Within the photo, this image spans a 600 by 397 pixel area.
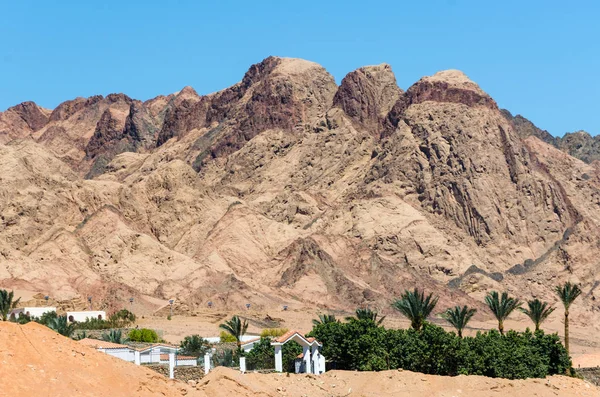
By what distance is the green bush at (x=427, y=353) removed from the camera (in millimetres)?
59812

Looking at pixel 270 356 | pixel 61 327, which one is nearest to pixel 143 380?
pixel 270 356

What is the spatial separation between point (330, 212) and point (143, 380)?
118 m

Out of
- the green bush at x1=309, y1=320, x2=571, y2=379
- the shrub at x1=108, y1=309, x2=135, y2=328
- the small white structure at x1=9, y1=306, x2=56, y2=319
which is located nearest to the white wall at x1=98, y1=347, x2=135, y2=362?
the green bush at x1=309, y1=320, x2=571, y2=379

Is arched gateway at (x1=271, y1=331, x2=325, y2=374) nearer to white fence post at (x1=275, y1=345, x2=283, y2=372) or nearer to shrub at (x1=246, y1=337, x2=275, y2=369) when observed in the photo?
white fence post at (x1=275, y1=345, x2=283, y2=372)

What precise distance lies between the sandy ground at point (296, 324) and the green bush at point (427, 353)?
30872 mm

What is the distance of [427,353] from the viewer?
2373 inches

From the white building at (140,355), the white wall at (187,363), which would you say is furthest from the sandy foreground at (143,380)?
the white building at (140,355)

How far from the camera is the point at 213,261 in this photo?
455ft

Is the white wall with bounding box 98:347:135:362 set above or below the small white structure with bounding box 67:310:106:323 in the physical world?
below

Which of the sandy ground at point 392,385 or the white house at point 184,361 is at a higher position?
the white house at point 184,361

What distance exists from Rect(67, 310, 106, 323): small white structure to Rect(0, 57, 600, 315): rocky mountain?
14347 mm

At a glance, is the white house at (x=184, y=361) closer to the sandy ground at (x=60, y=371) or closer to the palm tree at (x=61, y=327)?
the sandy ground at (x=60, y=371)

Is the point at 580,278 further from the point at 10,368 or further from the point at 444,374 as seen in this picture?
the point at 10,368

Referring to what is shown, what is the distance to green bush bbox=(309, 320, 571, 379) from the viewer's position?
2355 inches
